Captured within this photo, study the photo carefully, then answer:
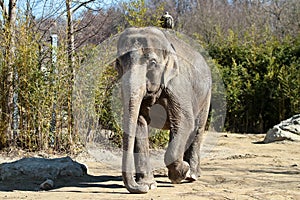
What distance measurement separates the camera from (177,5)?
36000mm

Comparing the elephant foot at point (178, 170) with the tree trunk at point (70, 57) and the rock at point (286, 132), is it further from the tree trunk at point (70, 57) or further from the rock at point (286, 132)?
→ the rock at point (286, 132)

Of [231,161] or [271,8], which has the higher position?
[271,8]

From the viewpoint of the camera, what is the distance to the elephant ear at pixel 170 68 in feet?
19.7

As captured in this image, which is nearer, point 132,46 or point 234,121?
point 132,46

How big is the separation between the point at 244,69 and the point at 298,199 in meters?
11.0

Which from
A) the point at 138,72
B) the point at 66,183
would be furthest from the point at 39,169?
the point at 138,72

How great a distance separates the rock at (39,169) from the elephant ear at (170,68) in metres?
2.19

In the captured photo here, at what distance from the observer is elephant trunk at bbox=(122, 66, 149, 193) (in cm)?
547

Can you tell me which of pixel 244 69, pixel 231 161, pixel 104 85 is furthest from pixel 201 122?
pixel 244 69

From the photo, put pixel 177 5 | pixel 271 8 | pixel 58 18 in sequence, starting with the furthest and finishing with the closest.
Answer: pixel 177 5 < pixel 271 8 < pixel 58 18

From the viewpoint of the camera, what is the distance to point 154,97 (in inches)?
235

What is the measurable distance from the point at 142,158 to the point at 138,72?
120cm

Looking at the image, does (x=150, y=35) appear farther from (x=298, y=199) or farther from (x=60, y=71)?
(x=60, y=71)

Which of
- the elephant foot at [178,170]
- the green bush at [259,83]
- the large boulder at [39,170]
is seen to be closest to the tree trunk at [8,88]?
the large boulder at [39,170]
